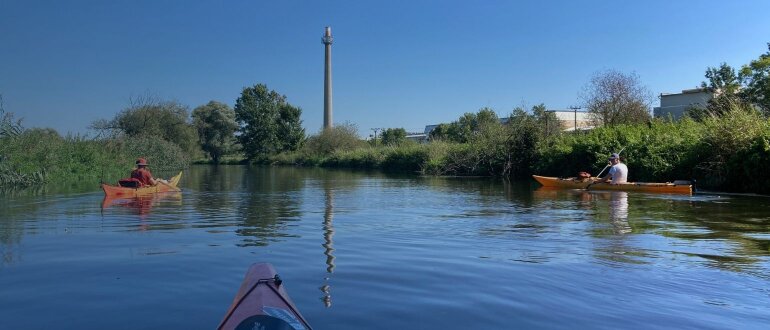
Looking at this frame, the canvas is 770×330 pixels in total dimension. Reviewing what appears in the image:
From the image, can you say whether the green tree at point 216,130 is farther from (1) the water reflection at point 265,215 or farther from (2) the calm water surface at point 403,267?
(2) the calm water surface at point 403,267

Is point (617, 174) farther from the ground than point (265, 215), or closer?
farther from the ground

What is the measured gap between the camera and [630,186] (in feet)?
68.6

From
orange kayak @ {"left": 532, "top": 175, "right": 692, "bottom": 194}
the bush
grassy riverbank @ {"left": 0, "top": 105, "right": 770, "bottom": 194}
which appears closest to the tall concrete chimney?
the bush

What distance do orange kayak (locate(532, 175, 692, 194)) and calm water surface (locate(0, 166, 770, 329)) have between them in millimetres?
4218

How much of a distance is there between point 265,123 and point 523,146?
5138 centimetres

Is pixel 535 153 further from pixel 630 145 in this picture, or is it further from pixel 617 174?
pixel 617 174

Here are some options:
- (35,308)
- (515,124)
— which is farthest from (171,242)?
(515,124)

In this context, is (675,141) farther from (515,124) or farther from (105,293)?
(105,293)

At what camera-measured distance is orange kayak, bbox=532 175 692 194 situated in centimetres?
1951

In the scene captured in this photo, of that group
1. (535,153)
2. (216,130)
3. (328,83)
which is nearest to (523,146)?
(535,153)

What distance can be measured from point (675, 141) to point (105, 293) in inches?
949

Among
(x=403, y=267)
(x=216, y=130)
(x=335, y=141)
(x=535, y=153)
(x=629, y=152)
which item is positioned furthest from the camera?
(x=216, y=130)

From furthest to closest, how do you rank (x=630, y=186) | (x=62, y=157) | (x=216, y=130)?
(x=216, y=130) < (x=62, y=157) < (x=630, y=186)

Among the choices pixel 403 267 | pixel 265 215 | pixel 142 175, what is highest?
pixel 142 175
